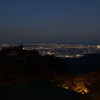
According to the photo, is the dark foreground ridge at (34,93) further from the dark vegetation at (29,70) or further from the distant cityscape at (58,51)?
the distant cityscape at (58,51)

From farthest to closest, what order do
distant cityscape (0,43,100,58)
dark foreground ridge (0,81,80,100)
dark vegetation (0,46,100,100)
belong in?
distant cityscape (0,43,100,58)
dark vegetation (0,46,100,100)
dark foreground ridge (0,81,80,100)

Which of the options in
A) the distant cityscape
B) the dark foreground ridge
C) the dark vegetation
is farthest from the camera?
the distant cityscape

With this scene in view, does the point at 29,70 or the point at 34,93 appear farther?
the point at 29,70

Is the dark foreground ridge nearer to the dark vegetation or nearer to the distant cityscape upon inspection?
the dark vegetation

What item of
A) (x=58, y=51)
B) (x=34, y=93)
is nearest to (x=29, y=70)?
(x=34, y=93)

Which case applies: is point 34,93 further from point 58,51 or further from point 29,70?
point 58,51

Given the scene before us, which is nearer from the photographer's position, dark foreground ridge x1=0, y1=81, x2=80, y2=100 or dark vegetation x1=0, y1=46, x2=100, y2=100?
dark foreground ridge x1=0, y1=81, x2=80, y2=100

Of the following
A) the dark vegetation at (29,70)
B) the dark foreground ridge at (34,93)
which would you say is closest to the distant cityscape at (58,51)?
the dark vegetation at (29,70)

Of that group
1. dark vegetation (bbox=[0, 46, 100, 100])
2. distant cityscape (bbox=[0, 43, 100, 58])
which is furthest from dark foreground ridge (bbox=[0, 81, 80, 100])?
distant cityscape (bbox=[0, 43, 100, 58])

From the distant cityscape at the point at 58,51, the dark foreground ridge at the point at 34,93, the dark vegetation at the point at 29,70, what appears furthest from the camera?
the distant cityscape at the point at 58,51
